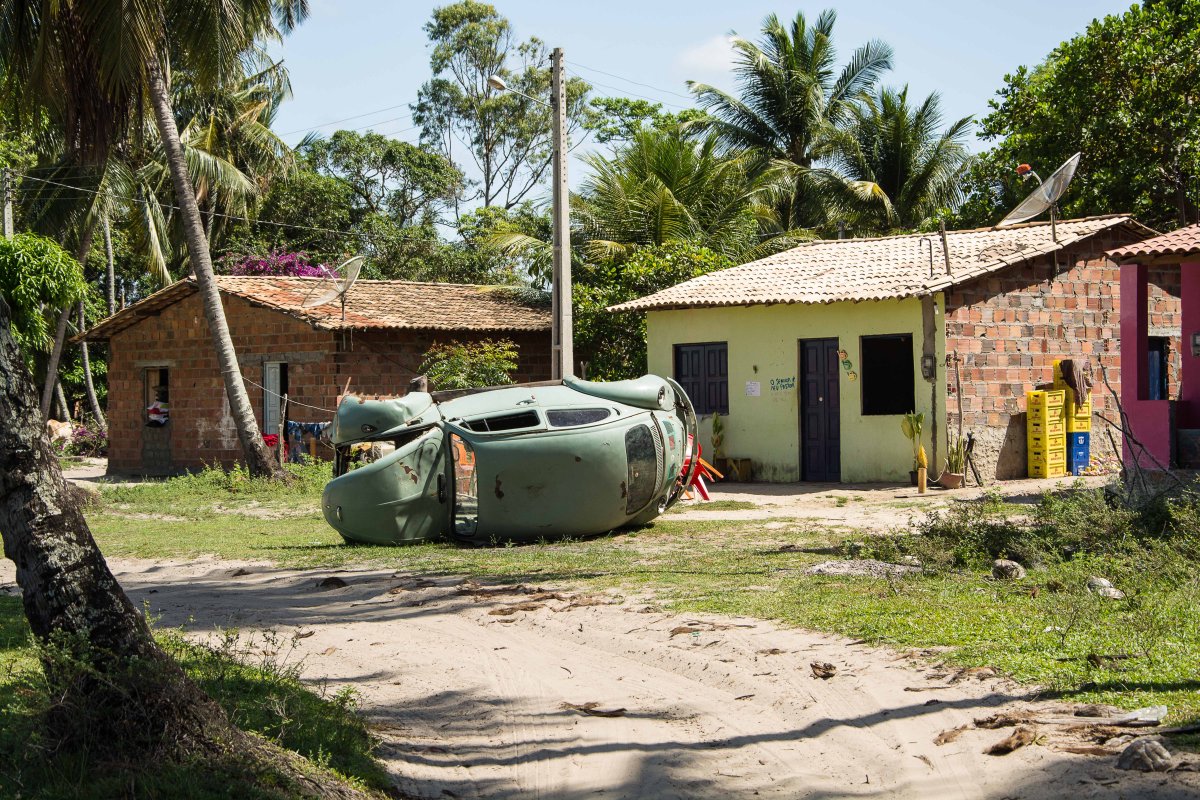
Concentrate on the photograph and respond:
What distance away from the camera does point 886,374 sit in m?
18.9

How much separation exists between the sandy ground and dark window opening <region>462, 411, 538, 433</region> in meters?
3.12

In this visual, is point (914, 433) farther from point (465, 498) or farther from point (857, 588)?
point (857, 588)

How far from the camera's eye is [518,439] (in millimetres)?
12344

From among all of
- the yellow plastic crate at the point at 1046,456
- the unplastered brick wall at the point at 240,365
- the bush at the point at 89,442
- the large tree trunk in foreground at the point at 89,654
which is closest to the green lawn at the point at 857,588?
the large tree trunk in foreground at the point at 89,654

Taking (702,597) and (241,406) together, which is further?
(241,406)

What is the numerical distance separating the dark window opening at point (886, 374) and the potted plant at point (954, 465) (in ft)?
3.60

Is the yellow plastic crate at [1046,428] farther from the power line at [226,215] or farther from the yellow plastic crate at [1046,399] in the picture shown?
the power line at [226,215]

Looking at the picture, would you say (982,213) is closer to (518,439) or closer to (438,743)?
(518,439)

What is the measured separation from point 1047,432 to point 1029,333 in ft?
5.19

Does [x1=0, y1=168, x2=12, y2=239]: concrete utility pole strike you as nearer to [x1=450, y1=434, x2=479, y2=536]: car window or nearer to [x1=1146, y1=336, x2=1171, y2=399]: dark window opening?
[x1=450, y1=434, x2=479, y2=536]: car window

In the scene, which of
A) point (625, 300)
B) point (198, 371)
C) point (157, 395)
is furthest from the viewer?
point (157, 395)

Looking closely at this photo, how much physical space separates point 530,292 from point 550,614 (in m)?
19.1

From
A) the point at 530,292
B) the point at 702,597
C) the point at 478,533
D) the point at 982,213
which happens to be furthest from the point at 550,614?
the point at 982,213

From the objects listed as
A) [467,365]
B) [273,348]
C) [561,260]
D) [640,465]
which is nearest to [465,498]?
[640,465]
